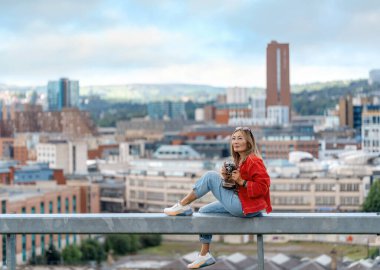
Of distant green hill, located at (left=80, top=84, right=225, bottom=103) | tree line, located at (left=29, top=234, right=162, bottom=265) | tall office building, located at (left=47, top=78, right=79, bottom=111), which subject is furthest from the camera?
distant green hill, located at (left=80, top=84, right=225, bottom=103)

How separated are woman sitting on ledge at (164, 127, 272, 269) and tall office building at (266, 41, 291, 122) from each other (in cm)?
6150

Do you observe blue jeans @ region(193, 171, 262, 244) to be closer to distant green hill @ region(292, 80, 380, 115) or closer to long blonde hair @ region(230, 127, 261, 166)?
long blonde hair @ region(230, 127, 261, 166)

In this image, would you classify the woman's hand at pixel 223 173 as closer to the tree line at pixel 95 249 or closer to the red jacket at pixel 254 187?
the red jacket at pixel 254 187

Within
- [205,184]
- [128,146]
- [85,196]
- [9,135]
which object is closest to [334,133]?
[128,146]

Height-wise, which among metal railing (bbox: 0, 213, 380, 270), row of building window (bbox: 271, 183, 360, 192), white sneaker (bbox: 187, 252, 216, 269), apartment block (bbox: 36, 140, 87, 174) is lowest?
row of building window (bbox: 271, 183, 360, 192)

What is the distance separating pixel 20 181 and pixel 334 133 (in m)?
25.4

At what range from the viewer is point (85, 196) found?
30156 mm

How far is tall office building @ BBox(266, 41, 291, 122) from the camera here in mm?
64625

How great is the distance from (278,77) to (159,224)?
64.3m

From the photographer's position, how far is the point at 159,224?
2631mm

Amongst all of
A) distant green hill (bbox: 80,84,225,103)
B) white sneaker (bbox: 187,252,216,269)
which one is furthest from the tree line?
distant green hill (bbox: 80,84,225,103)

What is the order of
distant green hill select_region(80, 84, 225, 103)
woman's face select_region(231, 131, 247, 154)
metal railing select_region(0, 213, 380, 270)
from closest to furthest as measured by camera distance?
metal railing select_region(0, 213, 380, 270) → woman's face select_region(231, 131, 247, 154) → distant green hill select_region(80, 84, 225, 103)

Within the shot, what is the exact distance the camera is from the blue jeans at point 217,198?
2.67 m

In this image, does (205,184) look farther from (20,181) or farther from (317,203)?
(20,181)
